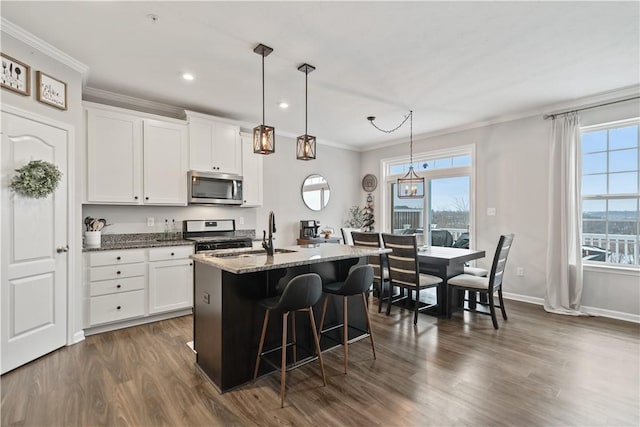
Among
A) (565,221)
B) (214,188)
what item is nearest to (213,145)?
(214,188)

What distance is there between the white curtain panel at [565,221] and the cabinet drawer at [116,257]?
16.8 feet

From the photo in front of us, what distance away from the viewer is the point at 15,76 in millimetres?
2553

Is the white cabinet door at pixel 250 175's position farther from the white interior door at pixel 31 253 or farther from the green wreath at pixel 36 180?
the green wreath at pixel 36 180

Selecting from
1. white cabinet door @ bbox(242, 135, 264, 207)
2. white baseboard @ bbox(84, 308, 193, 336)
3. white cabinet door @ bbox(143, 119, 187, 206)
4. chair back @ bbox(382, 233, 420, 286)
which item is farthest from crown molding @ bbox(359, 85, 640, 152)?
white baseboard @ bbox(84, 308, 193, 336)

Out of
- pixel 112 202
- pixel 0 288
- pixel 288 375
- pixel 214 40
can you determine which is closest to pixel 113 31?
pixel 214 40

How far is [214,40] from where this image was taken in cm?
265

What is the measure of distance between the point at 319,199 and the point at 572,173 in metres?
3.92

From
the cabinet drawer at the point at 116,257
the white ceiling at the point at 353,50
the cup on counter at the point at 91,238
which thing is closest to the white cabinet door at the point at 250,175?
the white ceiling at the point at 353,50

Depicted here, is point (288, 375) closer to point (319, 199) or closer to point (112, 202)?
point (112, 202)

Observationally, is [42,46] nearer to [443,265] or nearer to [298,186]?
[298,186]

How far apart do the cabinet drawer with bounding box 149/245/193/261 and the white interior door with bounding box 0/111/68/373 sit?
32.0 inches

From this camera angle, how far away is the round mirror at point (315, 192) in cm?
601

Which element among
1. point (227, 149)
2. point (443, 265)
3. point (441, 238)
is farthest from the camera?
point (441, 238)

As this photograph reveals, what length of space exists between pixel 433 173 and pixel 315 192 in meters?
2.21
